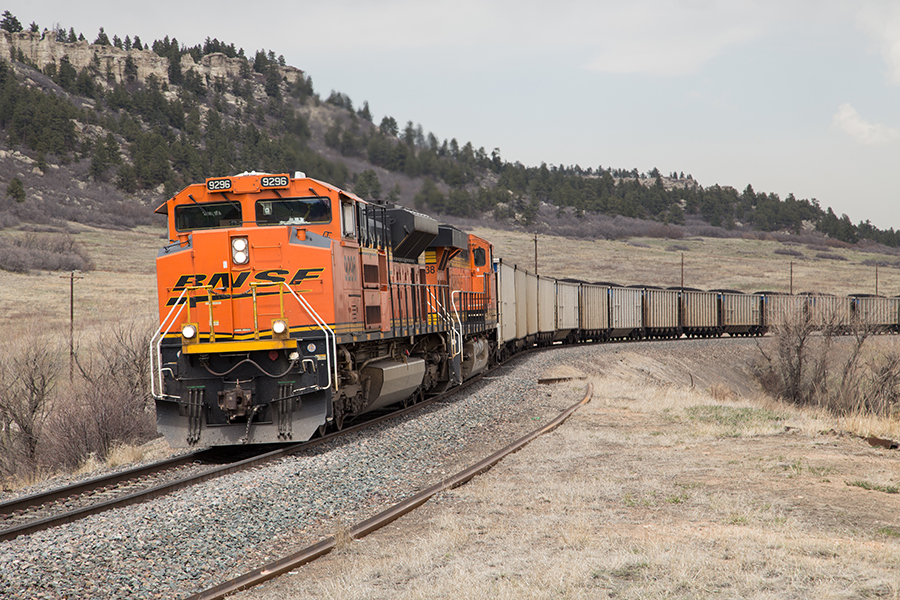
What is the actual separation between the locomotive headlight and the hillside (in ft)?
30.3

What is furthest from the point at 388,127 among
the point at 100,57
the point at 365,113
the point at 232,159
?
the point at 100,57

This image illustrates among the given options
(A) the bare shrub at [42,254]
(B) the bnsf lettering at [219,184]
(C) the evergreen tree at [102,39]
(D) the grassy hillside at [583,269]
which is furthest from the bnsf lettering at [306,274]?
(C) the evergreen tree at [102,39]

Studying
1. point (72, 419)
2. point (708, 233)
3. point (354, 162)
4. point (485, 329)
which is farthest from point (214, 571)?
point (708, 233)

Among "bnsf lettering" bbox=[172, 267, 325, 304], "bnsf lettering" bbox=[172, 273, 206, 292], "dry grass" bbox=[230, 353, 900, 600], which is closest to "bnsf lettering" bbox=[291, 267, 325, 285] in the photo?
"bnsf lettering" bbox=[172, 267, 325, 304]

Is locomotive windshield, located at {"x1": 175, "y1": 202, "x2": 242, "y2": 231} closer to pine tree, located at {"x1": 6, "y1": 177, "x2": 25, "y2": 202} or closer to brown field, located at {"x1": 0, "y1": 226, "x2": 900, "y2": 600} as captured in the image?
brown field, located at {"x1": 0, "y1": 226, "x2": 900, "y2": 600}

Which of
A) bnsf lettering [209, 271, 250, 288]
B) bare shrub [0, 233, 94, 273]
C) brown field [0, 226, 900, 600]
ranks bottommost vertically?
brown field [0, 226, 900, 600]

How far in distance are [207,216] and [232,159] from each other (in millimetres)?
39235

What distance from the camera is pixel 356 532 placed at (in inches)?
278

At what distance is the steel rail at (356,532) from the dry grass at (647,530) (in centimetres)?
10

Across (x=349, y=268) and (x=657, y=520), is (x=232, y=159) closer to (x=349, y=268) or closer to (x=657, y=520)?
(x=349, y=268)

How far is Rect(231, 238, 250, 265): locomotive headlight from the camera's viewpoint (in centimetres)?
1105

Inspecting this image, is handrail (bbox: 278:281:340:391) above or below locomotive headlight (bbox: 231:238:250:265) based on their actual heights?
below

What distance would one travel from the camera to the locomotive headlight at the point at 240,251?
1105 centimetres

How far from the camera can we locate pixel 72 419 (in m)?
17.6
